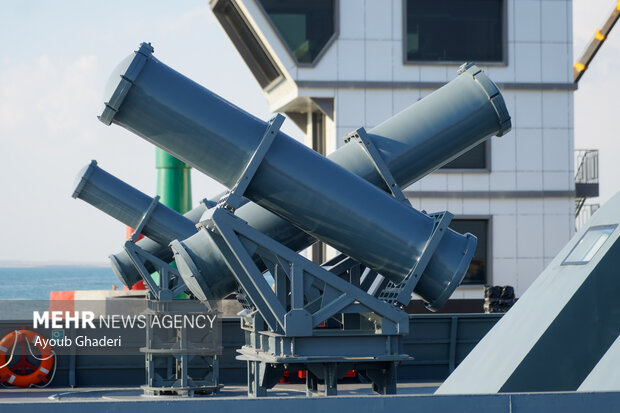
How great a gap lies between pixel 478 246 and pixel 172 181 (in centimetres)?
1342

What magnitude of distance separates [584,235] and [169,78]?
4439 mm

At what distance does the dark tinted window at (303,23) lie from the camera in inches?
1292

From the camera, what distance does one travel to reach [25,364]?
65.8ft

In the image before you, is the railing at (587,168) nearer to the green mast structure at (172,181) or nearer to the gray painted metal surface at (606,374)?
the green mast structure at (172,181)

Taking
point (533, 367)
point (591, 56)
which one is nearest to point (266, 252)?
point (533, 367)

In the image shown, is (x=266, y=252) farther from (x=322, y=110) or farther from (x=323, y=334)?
(x=322, y=110)

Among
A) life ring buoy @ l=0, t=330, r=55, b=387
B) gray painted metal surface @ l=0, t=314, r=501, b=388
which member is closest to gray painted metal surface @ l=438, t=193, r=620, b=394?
gray painted metal surface @ l=0, t=314, r=501, b=388

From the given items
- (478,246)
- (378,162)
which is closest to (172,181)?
(478,246)

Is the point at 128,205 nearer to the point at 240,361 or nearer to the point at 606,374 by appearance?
the point at 240,361

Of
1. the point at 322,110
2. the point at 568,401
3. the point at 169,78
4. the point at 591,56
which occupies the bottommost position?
the point at 568,401

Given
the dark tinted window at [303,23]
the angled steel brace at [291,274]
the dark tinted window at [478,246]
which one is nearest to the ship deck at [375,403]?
the angled steel brace at [291,274]

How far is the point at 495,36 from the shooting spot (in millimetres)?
→ 34469

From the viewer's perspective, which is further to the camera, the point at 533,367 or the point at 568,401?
the point at 533,367

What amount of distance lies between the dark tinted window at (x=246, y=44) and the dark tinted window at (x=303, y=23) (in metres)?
2.63
